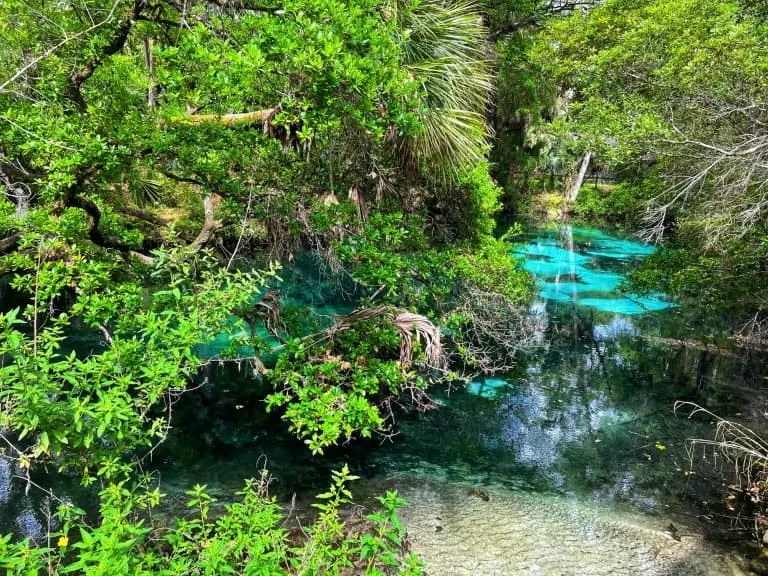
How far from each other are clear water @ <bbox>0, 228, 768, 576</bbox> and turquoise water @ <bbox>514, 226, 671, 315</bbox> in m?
2.61

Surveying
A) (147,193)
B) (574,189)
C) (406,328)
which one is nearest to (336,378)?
(406,328)

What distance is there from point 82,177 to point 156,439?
3.09 metres

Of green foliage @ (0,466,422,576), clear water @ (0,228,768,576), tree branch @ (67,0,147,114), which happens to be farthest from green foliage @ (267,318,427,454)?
tree branch @ (67,0,147,114)

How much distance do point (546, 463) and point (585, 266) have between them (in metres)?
11.3

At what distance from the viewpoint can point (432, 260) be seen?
18.3 feet

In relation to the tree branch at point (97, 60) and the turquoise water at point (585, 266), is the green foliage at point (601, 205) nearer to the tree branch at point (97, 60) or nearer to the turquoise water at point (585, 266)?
the turquoise water at point (585, 266)

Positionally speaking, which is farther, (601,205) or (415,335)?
(601,205)

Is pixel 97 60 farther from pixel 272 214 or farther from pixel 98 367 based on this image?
pixel 98 367

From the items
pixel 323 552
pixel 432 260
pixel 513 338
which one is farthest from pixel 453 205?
pixel 323 552

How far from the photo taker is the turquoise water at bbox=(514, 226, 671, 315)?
1188 cm

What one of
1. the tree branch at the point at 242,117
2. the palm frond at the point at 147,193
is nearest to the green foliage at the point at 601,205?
the palm frond at the point at 147,193

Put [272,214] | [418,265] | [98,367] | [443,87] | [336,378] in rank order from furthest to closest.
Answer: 1. [443,87]
2. [418,265]
3. [272,214]
4. [336,378]
5. [98,367]

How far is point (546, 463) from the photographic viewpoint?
5.55m

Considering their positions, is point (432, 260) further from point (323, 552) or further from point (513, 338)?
point (323, 552)
